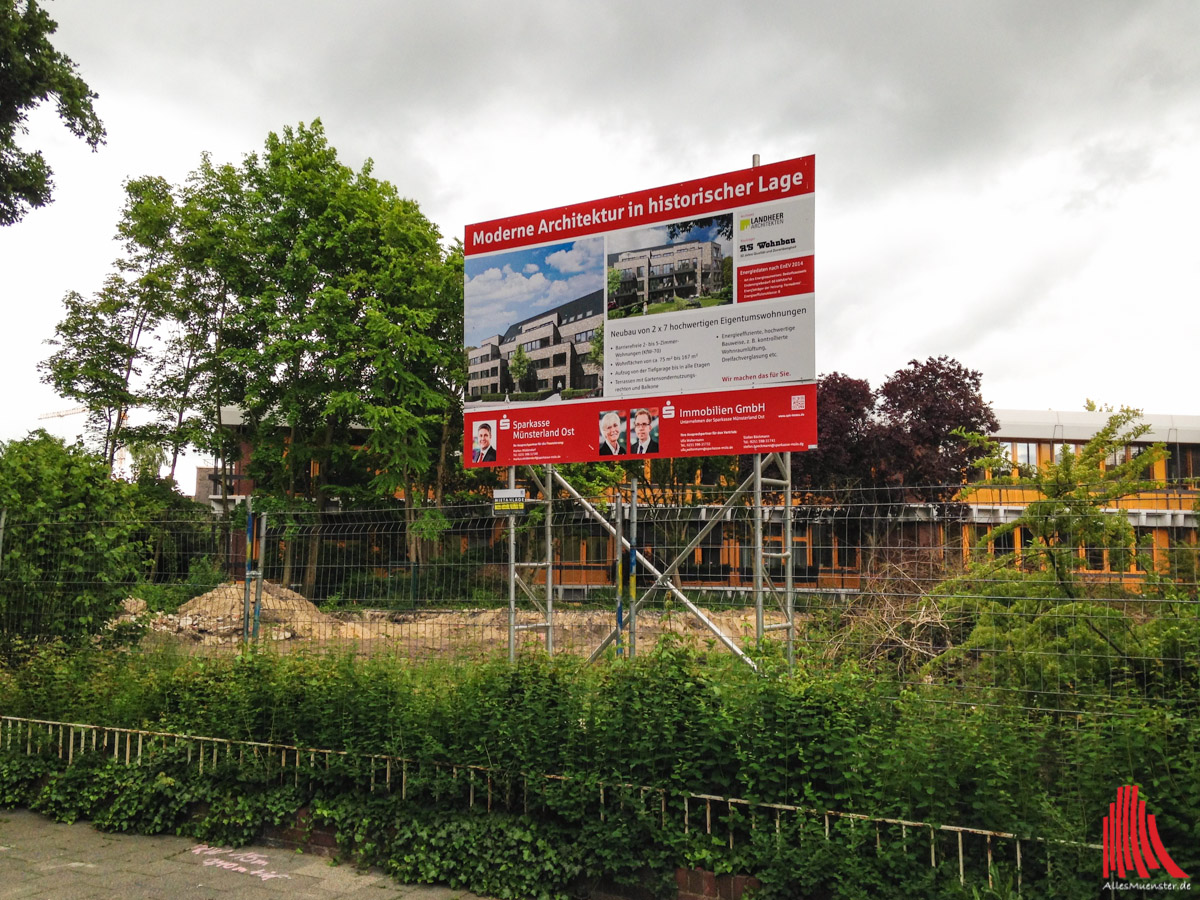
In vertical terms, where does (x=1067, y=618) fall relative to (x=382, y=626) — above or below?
above

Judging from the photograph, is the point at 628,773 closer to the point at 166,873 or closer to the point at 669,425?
the point at 166,873

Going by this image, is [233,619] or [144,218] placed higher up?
[144,218]

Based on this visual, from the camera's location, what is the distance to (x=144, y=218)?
109ft

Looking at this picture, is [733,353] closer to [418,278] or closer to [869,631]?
[869,631]

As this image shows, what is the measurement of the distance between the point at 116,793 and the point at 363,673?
7.00 ft

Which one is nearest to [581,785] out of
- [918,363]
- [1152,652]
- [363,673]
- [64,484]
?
[363,673]

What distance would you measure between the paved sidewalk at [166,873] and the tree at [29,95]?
46.0ft

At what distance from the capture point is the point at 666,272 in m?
8.41

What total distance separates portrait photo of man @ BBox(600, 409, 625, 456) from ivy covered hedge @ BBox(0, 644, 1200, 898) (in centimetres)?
282

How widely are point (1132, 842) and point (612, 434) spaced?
547 cm

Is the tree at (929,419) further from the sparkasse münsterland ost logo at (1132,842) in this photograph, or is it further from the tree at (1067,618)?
the sparkasse münsterland ost logo at (1132,842)

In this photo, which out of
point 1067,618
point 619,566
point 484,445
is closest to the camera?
point 1067,618

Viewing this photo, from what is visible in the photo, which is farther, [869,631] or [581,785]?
[869,631]

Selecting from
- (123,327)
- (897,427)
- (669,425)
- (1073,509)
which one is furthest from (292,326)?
(1073,509)
